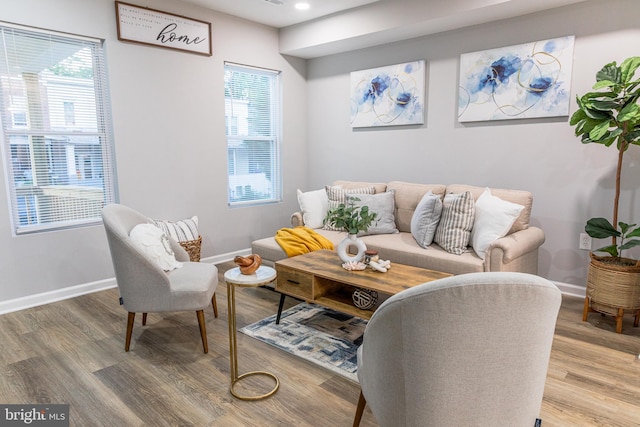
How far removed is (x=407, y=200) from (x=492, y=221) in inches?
37.2

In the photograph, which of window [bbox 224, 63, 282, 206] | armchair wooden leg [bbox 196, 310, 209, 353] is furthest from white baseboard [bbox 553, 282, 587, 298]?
window [bbox 224, 63, 282, 206]

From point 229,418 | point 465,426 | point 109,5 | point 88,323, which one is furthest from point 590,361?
point 109,5

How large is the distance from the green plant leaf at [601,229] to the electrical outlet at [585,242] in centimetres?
50

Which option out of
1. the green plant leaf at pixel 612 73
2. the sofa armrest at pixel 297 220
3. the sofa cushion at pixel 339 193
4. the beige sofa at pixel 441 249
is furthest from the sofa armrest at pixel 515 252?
the sofa armrest at pixel 297 220

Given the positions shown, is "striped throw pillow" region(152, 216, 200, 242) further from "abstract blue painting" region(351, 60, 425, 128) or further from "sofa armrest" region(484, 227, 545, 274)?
"sofa armrest" region(484, 227, 545, 274)

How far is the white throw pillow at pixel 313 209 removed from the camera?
13.0 feet

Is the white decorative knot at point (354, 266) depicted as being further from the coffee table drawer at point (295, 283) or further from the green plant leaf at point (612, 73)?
the green plant leaf at point (612, 73)

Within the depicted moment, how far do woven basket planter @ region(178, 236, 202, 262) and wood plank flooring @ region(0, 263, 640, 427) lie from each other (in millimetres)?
897

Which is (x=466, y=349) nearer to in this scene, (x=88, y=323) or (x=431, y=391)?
(x=431, y=391)

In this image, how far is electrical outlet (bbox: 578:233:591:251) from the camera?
3279mm

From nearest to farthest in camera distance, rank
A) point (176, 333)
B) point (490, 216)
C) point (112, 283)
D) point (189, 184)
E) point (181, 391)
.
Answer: point (181, 391) → point (176, 333) → point (490, 216) → point (112, 283) → point (189, 184)

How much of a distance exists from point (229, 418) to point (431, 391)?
3.70 ft

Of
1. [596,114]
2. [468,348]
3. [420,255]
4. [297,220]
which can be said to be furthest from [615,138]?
[297,220]

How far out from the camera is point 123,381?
7.11 feet
